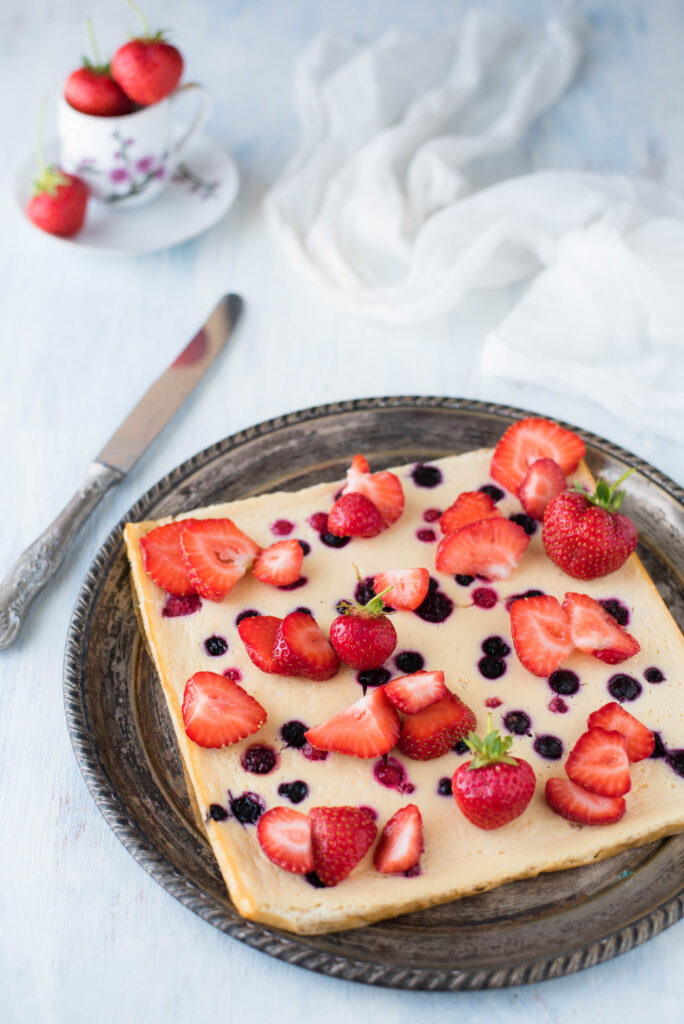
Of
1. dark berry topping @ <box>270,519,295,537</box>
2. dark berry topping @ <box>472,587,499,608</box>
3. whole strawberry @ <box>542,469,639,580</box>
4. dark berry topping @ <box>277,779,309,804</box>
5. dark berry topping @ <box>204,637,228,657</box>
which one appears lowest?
dark berry topping @ <box>277,779,309,804</box>

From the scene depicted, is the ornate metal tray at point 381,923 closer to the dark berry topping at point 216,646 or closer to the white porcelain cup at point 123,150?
the dark berry topping at point 216,646

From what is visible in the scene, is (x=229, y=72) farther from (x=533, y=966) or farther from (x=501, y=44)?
(x=533, y=966)

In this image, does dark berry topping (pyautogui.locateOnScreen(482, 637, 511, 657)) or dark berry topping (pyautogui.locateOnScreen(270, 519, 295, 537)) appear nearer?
dark berry topping (pyautogui.locateOnScreen(482, 637, 511, 657))

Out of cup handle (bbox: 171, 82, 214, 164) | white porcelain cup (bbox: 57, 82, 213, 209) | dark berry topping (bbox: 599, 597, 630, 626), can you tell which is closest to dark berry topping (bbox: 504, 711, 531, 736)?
dark berry topping (bbox: 599, 597, 630, 626)

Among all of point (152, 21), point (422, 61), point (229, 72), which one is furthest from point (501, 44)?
point (152, 21)

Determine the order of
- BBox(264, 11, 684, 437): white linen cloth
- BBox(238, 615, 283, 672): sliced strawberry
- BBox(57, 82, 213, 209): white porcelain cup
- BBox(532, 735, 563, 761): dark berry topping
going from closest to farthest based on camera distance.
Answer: BBox(532, 735, 563, 761): dark berry topping → BBox(238, 615, 283, 672): sliced strawberry → BBox(264, 11, 684, 437): white linen cloth → BBox(57, 82, 213, 209): white porcelain cup

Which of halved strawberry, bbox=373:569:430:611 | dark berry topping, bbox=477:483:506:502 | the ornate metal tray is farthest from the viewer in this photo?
dark berry topping, bbox=477:483:506:502

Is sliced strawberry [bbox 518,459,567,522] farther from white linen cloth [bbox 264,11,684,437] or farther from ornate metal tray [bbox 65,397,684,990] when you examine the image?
white linen cloth [bbox 264,11,684,437]

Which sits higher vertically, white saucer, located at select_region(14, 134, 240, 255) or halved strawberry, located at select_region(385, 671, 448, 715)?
white saucer, located at select_region(14, 134, 240, 255)
